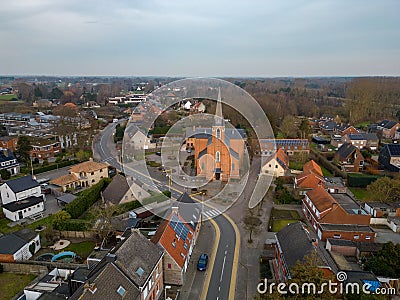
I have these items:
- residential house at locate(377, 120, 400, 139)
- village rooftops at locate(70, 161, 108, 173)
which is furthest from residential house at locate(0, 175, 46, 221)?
residential house at locate(377, 120, 400, 139)

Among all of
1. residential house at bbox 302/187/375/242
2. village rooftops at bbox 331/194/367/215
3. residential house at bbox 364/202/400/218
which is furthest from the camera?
residential house at bbox 364/202/400/218

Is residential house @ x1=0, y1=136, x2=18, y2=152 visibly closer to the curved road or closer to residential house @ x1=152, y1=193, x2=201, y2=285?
the curved road

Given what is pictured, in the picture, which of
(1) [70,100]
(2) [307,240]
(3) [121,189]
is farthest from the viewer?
(1) [70,100]

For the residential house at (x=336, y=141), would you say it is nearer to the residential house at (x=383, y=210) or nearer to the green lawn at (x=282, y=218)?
the residential house at (x=383, y=210)

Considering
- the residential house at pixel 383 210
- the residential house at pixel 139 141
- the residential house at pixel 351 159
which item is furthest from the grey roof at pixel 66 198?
the residential house at pixel 351 159

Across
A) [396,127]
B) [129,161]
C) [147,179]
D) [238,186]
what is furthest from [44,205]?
[396,127]

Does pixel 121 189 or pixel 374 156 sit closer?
pixel 121 189

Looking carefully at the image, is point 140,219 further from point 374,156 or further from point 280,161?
point 374,156
